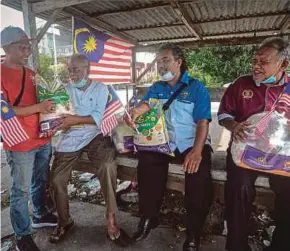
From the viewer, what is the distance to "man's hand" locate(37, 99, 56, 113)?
7.69 ft

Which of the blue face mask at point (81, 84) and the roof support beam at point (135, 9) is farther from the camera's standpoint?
the roof support beam at point (135, 9)

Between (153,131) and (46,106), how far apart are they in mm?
973

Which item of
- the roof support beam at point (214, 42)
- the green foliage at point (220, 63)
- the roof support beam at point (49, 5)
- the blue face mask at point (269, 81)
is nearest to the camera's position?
the blue face mask at point (269, 81)

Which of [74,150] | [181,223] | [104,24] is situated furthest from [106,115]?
[104,24]

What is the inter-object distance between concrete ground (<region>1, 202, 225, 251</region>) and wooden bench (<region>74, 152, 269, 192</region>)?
48 cm

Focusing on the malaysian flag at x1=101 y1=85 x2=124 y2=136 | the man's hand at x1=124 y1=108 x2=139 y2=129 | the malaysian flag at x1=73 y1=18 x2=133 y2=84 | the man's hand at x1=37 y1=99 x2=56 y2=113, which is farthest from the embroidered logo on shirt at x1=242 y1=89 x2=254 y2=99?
the malaysian flag at x1=73 y1=18 x2=133 y2=84

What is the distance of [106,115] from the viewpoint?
2803 mm

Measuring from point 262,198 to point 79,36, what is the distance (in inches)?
156

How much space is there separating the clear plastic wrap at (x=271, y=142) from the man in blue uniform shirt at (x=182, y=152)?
1.40ft

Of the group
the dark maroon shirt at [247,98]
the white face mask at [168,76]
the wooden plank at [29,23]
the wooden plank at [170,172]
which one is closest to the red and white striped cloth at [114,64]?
the wooden plank at [29,23]

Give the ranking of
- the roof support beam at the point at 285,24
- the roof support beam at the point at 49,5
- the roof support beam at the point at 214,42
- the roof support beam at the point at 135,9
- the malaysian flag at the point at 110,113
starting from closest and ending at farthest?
the malaysian flag at the point at 110,113
the roof support beam at the point at 49,5
the roof support beam at the point at 135,9
the roof support beam at the point at 285,24
the roof support beam at the point at 214,42

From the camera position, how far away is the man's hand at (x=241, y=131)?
2.11 m

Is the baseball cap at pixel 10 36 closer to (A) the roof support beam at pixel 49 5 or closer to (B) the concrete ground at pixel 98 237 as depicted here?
(A) the roof support beam at pixel 49 5

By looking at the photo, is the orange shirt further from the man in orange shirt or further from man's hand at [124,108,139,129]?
man's hand at [124,108,139,129]
